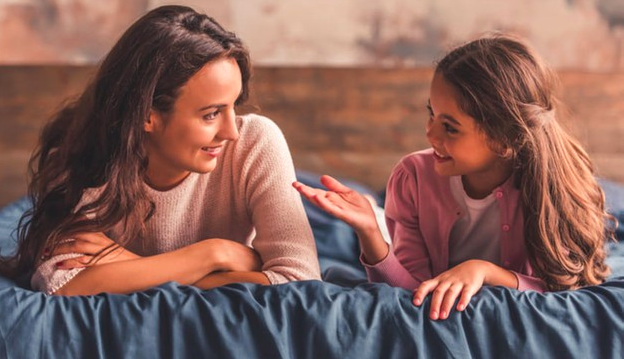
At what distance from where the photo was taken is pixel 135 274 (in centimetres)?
145

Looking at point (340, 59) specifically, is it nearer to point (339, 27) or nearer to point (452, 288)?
point (339, 27)

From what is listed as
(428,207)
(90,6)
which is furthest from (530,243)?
(90,6)

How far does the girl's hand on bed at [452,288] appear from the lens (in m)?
1.34

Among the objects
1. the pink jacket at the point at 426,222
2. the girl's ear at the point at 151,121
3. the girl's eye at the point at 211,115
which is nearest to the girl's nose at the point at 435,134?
the pink jacket at the point at 426,222

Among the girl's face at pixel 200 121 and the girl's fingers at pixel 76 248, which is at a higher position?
the girl's face at pixel 200 121

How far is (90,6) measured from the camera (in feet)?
9.82

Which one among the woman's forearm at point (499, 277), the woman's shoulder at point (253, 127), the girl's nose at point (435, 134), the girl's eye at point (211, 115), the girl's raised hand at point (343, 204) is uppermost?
the girl's eye at point (211, 115)

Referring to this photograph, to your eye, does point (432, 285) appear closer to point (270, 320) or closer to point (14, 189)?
point (270, 320)

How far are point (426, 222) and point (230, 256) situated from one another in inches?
16.5

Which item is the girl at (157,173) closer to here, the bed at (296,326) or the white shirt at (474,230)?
the bed at (296,326)

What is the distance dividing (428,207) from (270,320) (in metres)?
0.49

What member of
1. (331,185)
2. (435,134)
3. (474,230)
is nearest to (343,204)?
(331,185)

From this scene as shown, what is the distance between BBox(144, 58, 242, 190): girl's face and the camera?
4.79ft

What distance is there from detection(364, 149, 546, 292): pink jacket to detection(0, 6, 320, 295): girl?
0.76 feet
